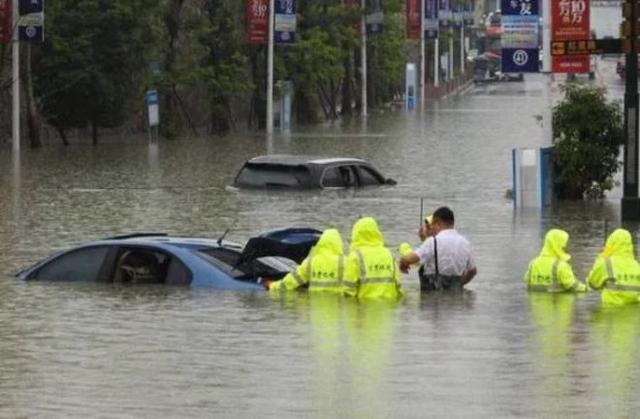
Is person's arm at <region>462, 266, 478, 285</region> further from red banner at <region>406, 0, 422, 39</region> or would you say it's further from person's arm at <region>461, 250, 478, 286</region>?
red banner at <region>406, 0, 422, 39</region>

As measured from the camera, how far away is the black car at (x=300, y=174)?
134ft

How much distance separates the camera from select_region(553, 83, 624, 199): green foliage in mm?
37062

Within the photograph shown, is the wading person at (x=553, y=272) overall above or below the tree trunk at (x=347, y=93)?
above

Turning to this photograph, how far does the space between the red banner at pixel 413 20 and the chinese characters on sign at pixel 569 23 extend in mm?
70385

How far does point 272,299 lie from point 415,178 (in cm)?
2580

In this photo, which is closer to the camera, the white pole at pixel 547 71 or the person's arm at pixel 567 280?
the person's arm at pixel 567 280

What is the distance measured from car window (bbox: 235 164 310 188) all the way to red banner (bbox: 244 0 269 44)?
105 feet

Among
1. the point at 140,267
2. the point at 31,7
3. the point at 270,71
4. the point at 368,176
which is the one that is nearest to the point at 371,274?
the point at 140,267

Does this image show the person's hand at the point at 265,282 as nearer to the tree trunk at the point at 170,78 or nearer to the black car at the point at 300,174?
the black car at the point at 300,174

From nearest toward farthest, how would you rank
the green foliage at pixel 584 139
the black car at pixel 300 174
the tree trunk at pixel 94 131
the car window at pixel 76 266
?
the car window at pixel 76 266 → the green foliage at pixel 584 139 → the black car at pixel 300 174 → the tree trunk at pixel 94 131

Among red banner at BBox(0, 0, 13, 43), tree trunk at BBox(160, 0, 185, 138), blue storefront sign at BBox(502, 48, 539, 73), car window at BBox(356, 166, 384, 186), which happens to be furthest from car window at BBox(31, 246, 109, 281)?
tree trunk at BBox(160, 0, 185, 138)

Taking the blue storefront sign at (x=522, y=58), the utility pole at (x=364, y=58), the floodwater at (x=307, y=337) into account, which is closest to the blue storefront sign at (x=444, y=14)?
the utility pole at (x=364, y=58)

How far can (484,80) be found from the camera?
164625 mm

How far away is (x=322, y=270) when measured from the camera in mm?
21047
